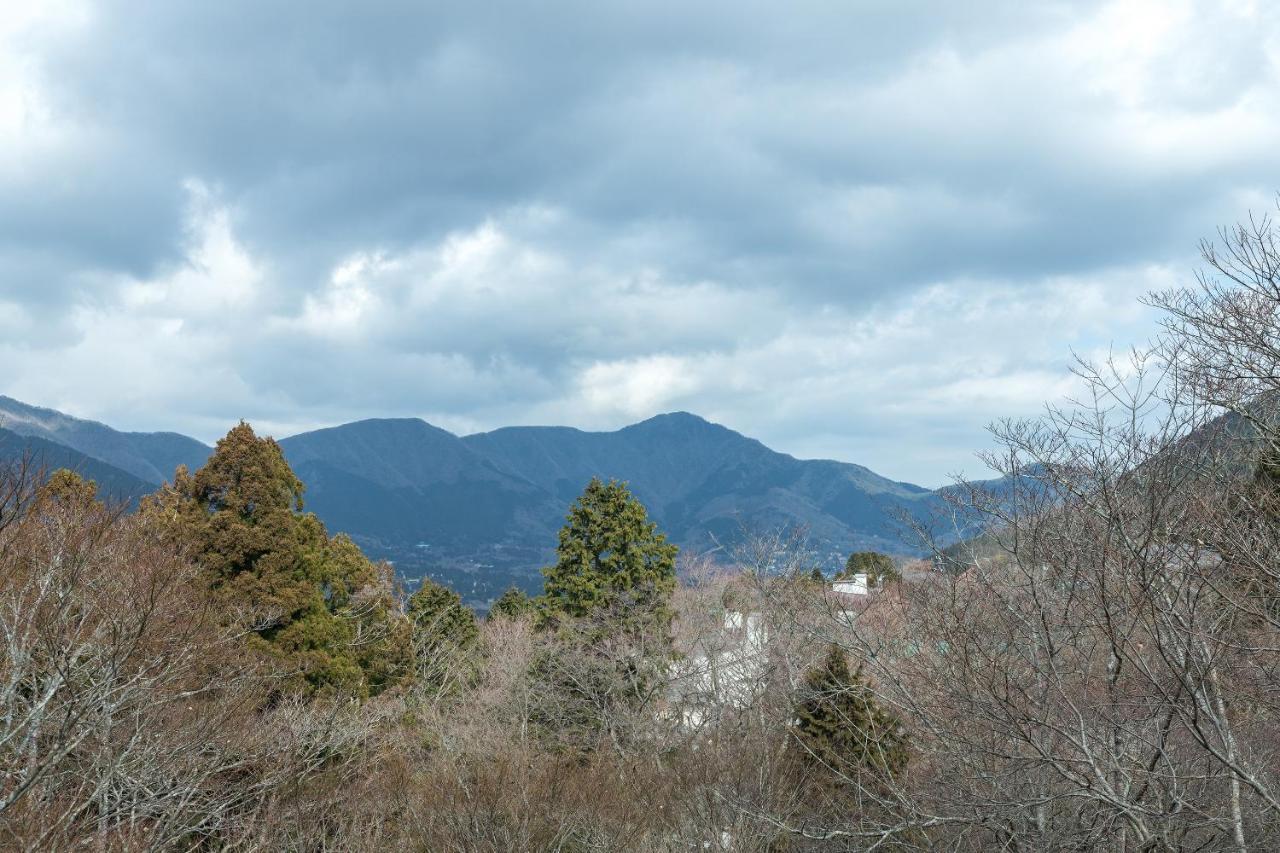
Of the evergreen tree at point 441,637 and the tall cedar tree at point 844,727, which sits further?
Result: the evergreen tree at point 441,637

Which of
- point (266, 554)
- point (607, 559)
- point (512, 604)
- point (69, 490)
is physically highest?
point (69, 490)

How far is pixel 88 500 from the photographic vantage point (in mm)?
22797

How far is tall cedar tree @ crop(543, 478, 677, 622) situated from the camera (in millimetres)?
29688

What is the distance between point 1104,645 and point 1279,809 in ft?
18.2

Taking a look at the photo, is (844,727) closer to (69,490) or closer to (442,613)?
(69,490)

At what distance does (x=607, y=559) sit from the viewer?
30.8 meters

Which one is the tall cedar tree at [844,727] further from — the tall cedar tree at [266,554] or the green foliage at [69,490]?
the green foliage at [69,490]

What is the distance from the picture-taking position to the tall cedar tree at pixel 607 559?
2969 centimetres

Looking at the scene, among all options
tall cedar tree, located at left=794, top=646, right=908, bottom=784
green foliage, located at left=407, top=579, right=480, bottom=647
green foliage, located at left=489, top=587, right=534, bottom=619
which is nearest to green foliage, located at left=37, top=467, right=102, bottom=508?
green foliage, located at left=407, top=579, right=480, bottom=647

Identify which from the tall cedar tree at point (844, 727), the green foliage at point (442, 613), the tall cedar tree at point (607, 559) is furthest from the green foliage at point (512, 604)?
the tall cedar tree at point (844, 727)

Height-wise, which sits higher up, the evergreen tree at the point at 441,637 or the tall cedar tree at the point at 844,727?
the tall cedar tree at the point at 844,727

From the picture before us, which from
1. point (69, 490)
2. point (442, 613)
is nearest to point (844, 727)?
point (69, 490)

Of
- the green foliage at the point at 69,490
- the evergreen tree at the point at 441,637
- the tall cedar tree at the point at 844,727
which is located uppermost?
the green foliage at the point at 69,490

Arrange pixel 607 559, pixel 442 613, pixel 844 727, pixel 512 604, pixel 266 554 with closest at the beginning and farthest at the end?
pixel 844 727, pixel 266 554, pixel 607 559, pixel 442 613, pixel 512 604
